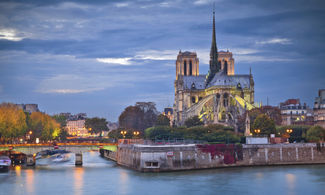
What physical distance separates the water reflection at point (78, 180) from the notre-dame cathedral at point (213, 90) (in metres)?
53.5

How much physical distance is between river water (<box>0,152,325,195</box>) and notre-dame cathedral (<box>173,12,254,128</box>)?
53.3 m

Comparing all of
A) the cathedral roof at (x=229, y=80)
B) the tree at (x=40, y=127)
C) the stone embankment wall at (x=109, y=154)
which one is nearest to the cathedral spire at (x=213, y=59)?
the cathedral roof at (x=229, y=80)

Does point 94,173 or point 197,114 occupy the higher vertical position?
point 197,114

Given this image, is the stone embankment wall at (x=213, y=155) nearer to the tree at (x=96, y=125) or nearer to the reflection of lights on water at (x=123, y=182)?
the reflection of lights on water at (x=123, y=182)

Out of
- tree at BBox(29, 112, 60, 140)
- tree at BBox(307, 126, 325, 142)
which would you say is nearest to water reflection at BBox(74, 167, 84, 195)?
tree at BBox(307, 126, 325, 142)

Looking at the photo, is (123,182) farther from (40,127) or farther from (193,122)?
(193,122)

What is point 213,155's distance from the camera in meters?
69.5

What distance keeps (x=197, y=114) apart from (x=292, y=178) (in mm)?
74813

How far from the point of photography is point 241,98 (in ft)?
446

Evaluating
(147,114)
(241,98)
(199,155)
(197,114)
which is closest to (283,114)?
Result: (241,98)

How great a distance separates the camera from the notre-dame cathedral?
131000 millimetres

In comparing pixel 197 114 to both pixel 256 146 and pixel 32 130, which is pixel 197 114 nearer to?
pixel 32 130

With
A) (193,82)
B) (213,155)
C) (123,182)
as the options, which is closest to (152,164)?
(123,182)

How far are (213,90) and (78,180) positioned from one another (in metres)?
81.4
